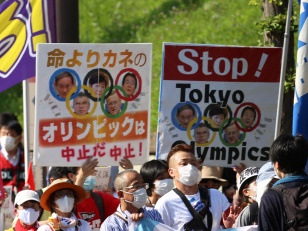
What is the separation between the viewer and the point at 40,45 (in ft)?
29.0

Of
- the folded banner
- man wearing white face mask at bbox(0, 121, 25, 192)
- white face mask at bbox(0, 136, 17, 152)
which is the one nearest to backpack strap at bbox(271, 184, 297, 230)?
the folded banner

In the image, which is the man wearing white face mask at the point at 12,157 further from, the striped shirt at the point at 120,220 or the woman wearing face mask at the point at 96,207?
the striped shirt at the point at 120,220

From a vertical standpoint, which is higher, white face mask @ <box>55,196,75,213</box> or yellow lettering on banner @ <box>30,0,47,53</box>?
yellow lettering on banner @ <box>30,0,47,53</box>

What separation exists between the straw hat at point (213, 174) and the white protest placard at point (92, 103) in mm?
1071

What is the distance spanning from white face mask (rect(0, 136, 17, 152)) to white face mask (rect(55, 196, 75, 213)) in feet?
15.9

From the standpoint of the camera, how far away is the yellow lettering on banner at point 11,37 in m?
9.98

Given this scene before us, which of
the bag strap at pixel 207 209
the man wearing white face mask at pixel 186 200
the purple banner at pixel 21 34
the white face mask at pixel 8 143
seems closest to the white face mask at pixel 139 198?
the man wearing white face mask at pixel 186 200

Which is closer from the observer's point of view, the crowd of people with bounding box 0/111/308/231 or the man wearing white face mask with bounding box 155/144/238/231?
the crowd of people with bounding box 0/111/308/231

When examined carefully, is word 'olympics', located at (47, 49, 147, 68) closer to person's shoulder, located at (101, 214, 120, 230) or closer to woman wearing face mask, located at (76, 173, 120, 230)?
woman wearing face mask, located at (76, 173, 120, 230)

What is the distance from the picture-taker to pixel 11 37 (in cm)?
1007

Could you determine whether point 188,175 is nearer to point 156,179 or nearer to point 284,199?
point 156,179

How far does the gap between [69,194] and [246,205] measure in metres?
1.41

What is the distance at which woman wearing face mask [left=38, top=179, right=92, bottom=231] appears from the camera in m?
7.55

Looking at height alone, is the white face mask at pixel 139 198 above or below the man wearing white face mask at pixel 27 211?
above
